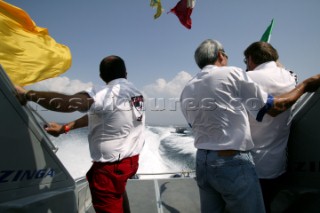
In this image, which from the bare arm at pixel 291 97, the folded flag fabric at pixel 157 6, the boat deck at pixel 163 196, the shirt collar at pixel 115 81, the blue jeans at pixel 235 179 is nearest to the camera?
the blue jeans at pixel 235 179

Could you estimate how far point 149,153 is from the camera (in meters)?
18.4

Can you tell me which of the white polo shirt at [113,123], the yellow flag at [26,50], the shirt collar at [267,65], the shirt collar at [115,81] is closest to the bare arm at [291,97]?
the shirt collar at [267,65]

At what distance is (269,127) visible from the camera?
172 centimetres

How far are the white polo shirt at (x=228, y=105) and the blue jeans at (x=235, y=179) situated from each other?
0.06 meters

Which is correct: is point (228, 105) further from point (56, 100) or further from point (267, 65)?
point (56, 100)

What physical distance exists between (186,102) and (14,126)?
3.76ft

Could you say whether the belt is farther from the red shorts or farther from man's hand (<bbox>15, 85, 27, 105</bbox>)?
man's hand (<bbox>15, 85, 27, 105</bbox>)

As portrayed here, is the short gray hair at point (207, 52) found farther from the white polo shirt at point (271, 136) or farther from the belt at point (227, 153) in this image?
the belt at point (227, 153)

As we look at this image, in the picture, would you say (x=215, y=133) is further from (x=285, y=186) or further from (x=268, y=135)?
(x=285, y=186)

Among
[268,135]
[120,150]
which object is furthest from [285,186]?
[120,150]

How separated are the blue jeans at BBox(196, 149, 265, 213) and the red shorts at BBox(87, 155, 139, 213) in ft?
2.47

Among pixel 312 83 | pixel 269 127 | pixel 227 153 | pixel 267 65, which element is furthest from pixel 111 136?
pixel 312 83

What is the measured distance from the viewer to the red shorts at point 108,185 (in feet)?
5.95

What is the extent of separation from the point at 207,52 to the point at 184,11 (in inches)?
111
